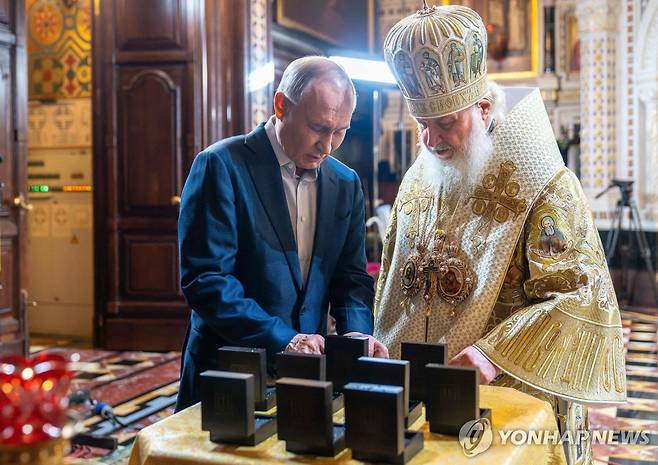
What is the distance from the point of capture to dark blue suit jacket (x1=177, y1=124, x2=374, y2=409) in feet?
5.92

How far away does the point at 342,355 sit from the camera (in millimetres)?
1601

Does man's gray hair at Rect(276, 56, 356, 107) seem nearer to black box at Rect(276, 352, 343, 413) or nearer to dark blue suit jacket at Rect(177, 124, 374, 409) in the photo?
dark blue suit jacket at Rect(177, 124, 374, 409)

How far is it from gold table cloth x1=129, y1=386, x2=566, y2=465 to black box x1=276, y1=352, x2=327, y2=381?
0.30 feet

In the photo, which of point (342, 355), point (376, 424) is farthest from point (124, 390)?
point (376, 424)

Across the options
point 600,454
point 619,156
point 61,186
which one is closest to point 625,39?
point 619,156

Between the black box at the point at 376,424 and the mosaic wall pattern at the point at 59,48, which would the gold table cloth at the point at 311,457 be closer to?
the black box at the point at 376,424

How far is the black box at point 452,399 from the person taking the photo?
1388 millimetres

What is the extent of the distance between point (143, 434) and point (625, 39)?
33.5 feet

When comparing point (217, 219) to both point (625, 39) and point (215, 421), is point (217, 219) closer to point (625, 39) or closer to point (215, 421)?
point (215, 421)

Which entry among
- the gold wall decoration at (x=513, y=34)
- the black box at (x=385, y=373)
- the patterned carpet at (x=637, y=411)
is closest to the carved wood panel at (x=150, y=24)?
Result: the patterned carpet at (x=637, y=411)

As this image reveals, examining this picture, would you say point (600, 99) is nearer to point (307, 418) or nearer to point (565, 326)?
point (565, 326)

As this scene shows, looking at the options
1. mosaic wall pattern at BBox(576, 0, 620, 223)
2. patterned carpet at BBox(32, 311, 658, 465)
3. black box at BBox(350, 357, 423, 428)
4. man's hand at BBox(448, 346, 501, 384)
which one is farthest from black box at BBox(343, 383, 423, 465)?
mosaic wall pattern at BBox(576, 0, 620, 223)

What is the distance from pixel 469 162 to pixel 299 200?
508 millimetres

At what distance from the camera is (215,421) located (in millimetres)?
1342
